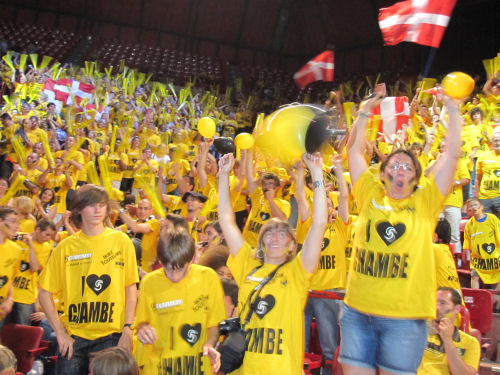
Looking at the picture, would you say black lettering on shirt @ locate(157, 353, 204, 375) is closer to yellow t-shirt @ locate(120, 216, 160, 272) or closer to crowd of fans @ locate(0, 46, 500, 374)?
crowd of fans @ locate(0, 46, 500, 374)

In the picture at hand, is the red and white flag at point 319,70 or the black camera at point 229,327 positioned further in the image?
the red and white flag at point 319,70

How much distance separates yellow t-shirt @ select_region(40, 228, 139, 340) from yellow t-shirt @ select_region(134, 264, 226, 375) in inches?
14.5

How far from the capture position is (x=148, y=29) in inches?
838

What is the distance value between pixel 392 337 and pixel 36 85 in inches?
507

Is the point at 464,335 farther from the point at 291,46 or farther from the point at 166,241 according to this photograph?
the point at 291,46

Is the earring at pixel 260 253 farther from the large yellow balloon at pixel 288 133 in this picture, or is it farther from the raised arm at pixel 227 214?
the large yellow balloon at pixel 288 133

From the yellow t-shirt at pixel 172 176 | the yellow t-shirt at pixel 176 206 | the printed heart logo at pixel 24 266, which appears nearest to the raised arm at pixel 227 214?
the printed heart logo at pixel 24 266

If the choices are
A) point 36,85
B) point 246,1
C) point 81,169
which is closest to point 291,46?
point 246,1

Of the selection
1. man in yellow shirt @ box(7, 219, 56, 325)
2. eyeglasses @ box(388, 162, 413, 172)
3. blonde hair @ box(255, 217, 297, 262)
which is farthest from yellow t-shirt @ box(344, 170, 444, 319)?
man in yellow shirt @ box(7, 219, 56, 325)

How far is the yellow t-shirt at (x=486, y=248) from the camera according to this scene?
6.28 meters

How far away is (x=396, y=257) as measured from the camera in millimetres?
2777

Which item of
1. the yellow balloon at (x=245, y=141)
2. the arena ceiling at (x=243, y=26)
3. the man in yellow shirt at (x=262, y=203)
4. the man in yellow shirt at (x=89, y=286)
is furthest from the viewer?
the arena ceiling at (x=243, y=26)

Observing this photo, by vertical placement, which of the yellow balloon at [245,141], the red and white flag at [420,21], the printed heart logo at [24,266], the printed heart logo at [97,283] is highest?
the red and white flag at [420,21]

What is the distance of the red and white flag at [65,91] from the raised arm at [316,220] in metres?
12.0
